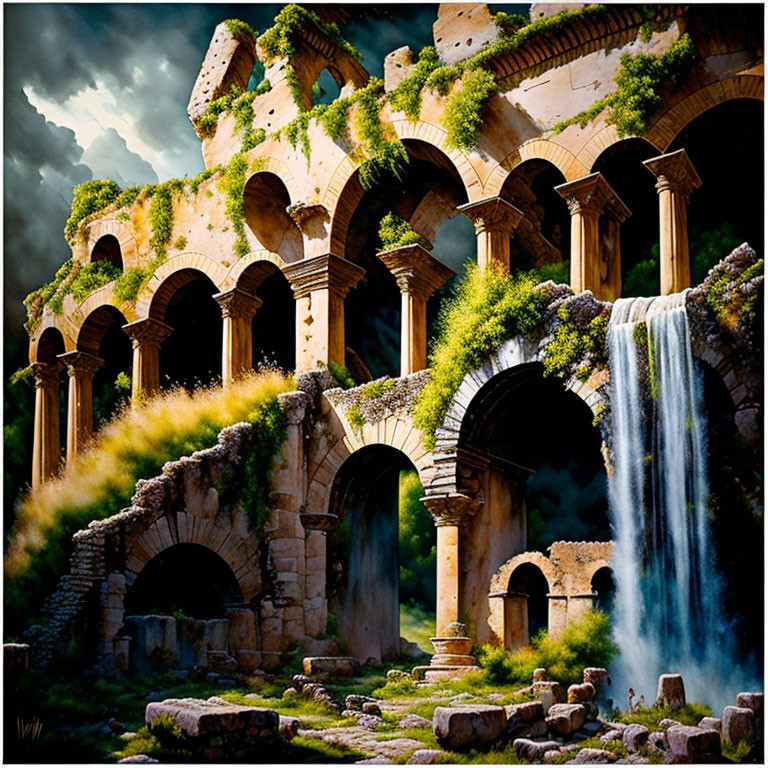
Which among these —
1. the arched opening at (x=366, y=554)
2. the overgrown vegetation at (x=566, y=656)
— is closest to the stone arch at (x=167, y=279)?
the arched opening at (x=366, y=554)

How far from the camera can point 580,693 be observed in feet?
35.8

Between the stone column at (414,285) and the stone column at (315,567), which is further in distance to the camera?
the stone column at (414,285)

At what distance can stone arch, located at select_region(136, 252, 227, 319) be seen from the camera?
19156 mm

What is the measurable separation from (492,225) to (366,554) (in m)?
5.09

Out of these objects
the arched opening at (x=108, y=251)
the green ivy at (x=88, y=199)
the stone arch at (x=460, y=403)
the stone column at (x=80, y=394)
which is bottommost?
the stone arch at (x=460, y=403)

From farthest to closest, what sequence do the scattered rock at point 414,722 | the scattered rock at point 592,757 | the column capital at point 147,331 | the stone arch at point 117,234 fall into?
the stone arch at point 117,234
the column capital at point 147,331
the scattered rock at point 414,722
the scattered rock at point 592,757

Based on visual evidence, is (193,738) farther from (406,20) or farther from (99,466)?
(406,20)

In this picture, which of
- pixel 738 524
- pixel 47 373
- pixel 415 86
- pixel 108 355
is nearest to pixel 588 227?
pixel 415 86

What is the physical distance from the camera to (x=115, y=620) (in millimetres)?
12445

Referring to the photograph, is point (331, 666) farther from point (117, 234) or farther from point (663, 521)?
point (117, 234)

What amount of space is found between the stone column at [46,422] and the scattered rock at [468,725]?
13.0 metres

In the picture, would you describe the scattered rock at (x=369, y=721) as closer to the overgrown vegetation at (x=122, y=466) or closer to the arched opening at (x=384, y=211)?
the overgrown vegetation at (x=122, y=466)

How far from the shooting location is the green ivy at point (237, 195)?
18.3 metres

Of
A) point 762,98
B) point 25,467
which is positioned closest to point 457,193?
point 762,98
